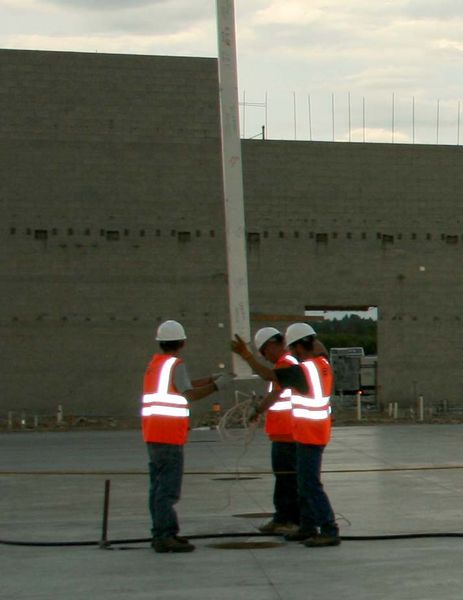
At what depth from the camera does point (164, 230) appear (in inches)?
1928

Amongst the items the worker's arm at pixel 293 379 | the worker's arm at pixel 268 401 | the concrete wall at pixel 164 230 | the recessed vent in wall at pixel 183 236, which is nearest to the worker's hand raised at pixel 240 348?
the worker's arm at pixel 293 379

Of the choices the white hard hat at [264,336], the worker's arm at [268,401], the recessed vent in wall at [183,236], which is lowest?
the worker's arm at [268,401]

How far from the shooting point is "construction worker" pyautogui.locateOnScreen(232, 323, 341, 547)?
1290 centimetres

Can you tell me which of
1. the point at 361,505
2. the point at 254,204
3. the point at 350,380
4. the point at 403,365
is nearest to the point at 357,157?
the point at 254,204

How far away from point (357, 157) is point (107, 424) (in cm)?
1386

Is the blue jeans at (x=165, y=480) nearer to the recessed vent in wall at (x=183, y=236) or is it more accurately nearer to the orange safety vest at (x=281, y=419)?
the orange safety vest at (x=281, y=419)

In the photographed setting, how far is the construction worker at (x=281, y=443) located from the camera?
14031 millimetres

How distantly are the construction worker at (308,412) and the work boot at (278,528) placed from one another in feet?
2.37

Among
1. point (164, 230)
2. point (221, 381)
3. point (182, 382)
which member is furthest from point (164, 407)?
point (164, 230)

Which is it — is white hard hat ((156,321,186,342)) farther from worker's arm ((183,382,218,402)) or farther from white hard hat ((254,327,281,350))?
white hard hat ((254,327,281,350))

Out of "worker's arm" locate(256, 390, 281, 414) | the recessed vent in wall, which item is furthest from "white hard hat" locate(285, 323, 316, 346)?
the recessed vent in wall

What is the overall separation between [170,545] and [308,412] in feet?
6.05

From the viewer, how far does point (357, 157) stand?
50656 mm

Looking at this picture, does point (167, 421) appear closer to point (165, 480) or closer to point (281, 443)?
point (165, 480)
